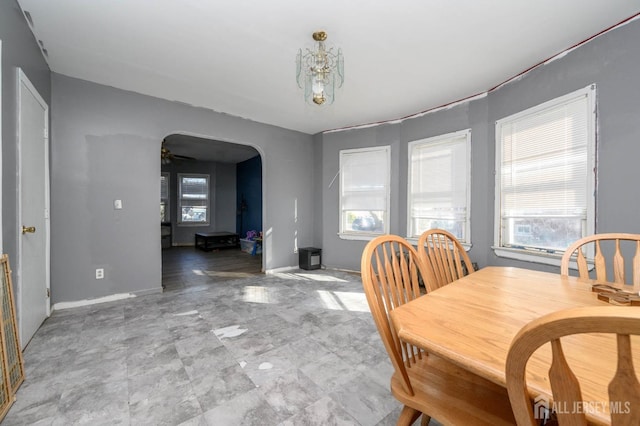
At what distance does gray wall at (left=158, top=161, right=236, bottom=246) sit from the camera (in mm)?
7812

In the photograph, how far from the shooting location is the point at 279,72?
281 cm

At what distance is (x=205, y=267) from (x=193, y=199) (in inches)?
153

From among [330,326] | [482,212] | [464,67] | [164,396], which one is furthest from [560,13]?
[164,396]

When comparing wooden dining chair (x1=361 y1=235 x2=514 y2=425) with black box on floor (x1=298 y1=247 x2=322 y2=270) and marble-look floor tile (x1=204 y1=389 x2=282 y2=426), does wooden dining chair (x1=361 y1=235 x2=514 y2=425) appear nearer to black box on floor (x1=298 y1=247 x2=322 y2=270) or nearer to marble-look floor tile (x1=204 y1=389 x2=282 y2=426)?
marble-look floor tile (x1=204 y1=389 x2=282 y2=426)

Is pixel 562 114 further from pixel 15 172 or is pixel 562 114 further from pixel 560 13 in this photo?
pixel 15 172

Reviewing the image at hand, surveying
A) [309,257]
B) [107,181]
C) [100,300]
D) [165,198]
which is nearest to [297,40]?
[107,181]

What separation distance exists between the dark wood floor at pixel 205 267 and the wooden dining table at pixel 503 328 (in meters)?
3.61

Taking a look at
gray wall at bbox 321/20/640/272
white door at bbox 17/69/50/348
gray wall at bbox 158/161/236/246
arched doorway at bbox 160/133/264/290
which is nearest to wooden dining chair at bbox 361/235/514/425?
gray wall at bbox 321/20/640/272

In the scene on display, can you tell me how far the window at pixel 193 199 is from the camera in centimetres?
793

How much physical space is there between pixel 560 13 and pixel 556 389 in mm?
2735

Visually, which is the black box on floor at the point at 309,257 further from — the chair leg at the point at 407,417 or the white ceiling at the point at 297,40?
the chair leg at the point at 407,417

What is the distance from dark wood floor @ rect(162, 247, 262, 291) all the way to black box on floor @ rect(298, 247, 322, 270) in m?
0.78

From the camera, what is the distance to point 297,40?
228 centimetres

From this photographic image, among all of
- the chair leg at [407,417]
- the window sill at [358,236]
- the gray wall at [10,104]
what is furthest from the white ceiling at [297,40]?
the chair leg at [407,417]
